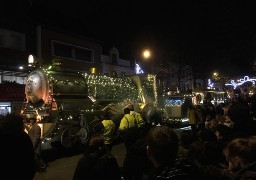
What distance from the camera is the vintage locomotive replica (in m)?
11.1

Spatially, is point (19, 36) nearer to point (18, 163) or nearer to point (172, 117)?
point (172, 117)

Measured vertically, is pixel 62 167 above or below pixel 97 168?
below

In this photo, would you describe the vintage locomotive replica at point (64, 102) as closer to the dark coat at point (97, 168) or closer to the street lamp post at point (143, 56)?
the dark coat at point (97, 168)

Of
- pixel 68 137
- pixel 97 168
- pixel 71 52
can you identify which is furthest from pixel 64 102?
pixel 71 52

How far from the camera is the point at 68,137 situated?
11383 millimetres

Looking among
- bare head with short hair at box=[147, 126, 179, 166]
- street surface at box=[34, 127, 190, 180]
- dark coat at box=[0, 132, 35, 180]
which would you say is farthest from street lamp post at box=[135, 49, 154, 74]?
bare head with short hair at box=[147, 126, 179, 166]

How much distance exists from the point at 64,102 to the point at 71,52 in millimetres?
15695

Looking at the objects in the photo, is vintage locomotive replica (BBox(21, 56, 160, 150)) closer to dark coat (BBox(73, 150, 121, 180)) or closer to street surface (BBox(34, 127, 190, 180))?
street surface (BBox(34, 127, 190, 180))

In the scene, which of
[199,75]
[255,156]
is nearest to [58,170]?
[255,156]

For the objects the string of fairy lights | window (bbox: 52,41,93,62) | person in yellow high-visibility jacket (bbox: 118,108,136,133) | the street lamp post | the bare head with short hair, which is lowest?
person in yellow high-visibility jacket (bbox: 118,108,136,133)

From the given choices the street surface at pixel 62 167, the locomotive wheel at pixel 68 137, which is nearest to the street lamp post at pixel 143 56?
the street surface at pixel 62 167

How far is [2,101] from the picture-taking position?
2000cm

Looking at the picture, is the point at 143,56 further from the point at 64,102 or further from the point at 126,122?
the point at 126,122

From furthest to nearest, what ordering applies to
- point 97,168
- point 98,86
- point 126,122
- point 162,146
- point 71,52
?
point 71,52 → point 98,86 → point 126,122 → point 97,168 → point 162,146
